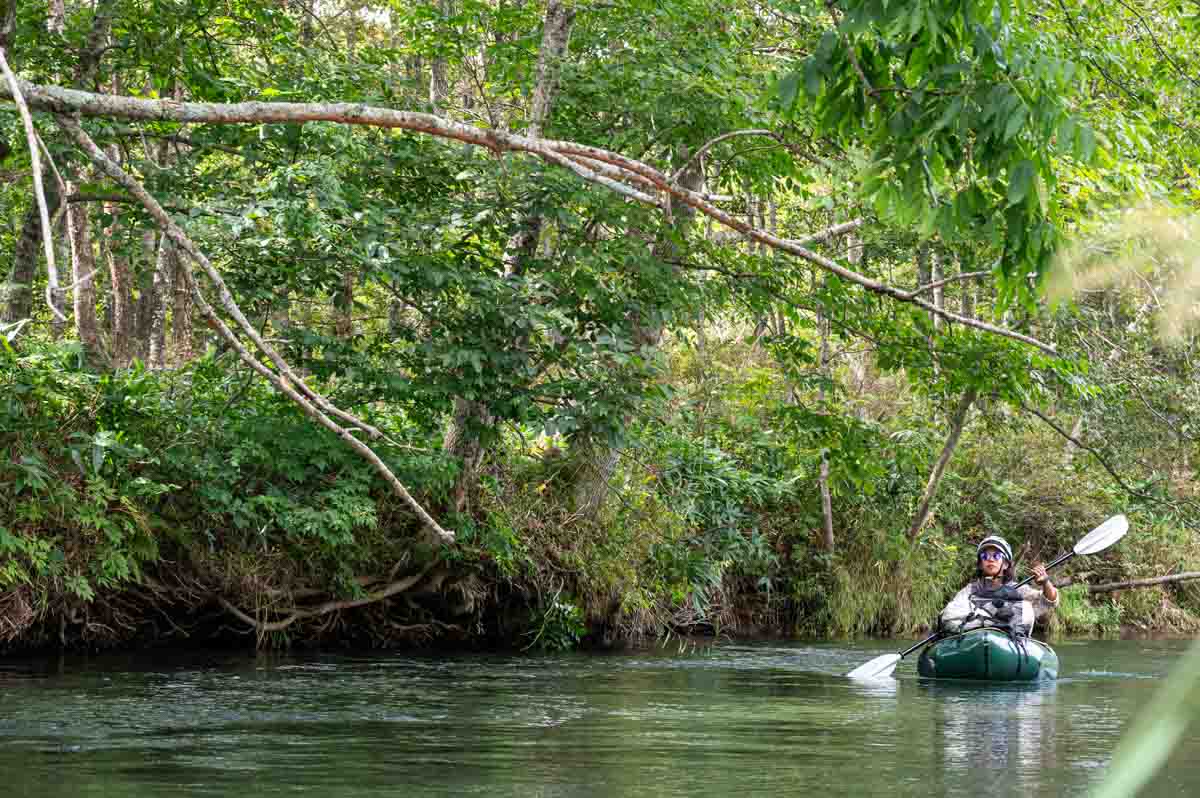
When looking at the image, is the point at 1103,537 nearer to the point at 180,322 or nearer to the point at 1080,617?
the point at 1080,617

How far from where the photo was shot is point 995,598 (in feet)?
39.2

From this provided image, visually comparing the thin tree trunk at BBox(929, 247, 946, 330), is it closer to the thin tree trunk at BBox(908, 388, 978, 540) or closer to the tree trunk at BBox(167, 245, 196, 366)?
the thin tree trunk at BBox(908, 388, 978, 540)

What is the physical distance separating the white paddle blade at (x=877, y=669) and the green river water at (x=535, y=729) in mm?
193

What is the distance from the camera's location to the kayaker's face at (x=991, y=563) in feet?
39.9

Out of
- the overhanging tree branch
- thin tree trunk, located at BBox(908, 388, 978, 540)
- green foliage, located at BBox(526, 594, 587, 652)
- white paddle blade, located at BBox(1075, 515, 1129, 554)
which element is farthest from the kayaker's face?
the overhanging tree branch

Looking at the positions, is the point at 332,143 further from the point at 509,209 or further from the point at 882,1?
the point at 882,1

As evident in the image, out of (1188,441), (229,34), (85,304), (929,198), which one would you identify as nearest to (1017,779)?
(929,198)

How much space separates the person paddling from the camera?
39.1ft

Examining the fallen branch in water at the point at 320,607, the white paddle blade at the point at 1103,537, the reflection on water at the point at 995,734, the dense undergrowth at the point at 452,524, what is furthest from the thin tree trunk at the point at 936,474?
the fallen branch in water at the point at 320,607

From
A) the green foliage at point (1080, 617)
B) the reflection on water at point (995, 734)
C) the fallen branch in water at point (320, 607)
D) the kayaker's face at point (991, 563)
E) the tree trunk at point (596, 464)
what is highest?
the tree trunk at point (596, 464)

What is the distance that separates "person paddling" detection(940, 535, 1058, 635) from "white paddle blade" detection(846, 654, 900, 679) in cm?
72

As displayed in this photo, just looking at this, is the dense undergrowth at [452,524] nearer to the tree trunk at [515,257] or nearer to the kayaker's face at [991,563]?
the tree trunk at [515,257]

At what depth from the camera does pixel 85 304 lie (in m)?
13.9

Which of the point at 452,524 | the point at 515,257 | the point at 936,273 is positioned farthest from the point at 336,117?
the point at 936,273
